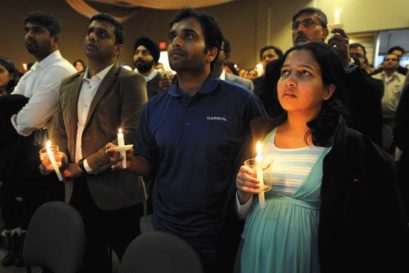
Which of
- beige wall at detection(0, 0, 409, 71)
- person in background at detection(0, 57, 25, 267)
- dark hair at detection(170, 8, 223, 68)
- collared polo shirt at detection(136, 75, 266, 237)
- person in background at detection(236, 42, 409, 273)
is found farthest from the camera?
beige wall at detection(0, 0, 409, 71)

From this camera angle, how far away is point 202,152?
1.36m

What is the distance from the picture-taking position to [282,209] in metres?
1.13

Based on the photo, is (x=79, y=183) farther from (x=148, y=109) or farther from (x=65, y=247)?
(x=148, y=109)

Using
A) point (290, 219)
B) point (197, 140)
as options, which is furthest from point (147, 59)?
point (290, 219)

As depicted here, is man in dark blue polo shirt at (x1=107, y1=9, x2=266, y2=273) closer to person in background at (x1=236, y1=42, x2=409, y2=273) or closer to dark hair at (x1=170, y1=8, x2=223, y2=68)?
dark hair at (x1=170, y1=8, x2=223, y2=68)

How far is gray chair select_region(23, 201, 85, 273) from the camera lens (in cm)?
140

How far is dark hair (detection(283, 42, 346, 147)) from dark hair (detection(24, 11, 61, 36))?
5.80 feet

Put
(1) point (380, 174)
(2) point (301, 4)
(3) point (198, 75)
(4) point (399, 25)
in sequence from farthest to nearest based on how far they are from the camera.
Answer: (2) point (301, 4), (4) point (399, 25), (3) point (198, 75), (1) point (380, 174)

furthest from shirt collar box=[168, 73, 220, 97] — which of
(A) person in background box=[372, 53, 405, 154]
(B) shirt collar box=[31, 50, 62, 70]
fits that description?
(A) person in background box=[372, 53, 405, 154]

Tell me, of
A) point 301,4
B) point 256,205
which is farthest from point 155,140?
point 301,4

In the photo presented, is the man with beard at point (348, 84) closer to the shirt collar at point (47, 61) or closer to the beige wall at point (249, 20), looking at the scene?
the shirt collar at point (47, 61)

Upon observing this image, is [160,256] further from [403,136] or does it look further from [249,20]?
[249,20]

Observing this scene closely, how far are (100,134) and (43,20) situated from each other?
38.1 inches

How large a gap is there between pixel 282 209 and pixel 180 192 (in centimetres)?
47
